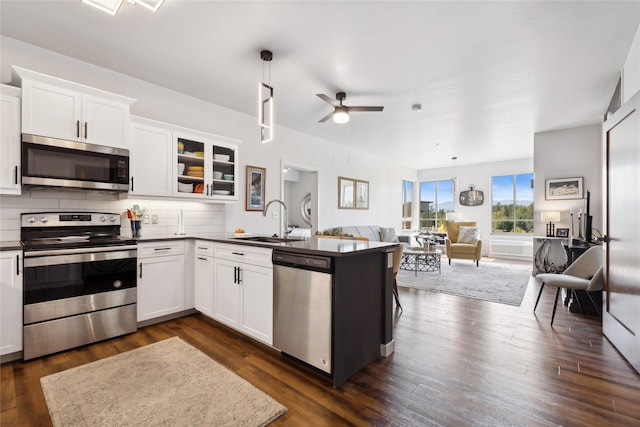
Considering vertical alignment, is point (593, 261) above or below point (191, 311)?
above

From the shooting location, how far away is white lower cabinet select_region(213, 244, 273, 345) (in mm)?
2491

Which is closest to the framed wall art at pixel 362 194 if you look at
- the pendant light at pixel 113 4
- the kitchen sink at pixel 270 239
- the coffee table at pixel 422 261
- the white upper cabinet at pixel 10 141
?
the coffee table at pixel 422 261

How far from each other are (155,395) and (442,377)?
6.64 ft

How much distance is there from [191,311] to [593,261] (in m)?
4.86

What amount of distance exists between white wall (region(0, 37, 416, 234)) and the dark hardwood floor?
5.33 ft

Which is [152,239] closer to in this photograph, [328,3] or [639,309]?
[328,3]

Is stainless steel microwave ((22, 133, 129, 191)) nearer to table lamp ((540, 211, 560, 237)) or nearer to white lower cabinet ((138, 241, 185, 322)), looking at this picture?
white lower cabinet ((138, 241, 185, 322))

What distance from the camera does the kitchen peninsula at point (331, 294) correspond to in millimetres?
2047

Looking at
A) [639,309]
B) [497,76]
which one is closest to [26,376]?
[639,309]

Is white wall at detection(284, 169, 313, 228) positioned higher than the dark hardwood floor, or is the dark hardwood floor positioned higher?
white wall at detection(284, 169, 313, 228)

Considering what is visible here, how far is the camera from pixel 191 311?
3.57 m

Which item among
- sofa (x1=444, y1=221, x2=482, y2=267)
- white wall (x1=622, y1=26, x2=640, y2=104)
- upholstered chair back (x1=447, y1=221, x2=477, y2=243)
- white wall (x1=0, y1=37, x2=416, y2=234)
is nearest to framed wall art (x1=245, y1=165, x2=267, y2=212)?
white wall (x1=0, y1=37, x2=416, y2=234)

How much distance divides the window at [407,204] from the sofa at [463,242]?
206 centimetres

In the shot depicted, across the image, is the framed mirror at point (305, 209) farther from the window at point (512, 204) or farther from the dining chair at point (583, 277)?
the dining chair at point (583, 277)
